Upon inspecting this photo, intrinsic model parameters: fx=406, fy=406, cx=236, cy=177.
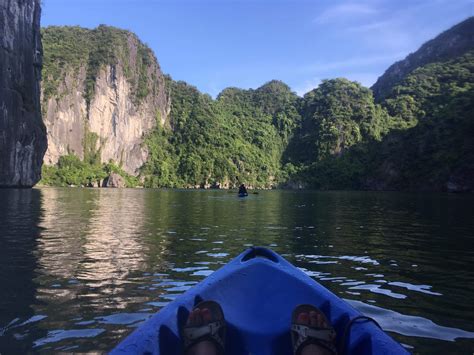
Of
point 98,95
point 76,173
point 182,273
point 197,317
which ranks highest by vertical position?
point 98,95

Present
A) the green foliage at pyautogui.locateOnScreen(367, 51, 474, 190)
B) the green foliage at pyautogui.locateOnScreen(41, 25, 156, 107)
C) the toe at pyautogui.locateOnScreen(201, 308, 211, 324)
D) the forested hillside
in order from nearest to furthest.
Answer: the toe at pyautogui.locateOnScreen(201, 308, 211, 324) → the green foliage at pyautogui.locateOnScreen(367, 51, 474, 190) → the forested hillside → the green foliage at pyautogui.locateOnScreen(41, 25, 156, 107)

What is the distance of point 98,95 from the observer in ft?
462

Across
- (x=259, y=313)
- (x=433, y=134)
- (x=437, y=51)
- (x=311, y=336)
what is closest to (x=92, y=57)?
(x=433, y=134)

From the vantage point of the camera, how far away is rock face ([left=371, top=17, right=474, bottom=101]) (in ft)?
452

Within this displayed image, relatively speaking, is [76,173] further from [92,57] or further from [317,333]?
[317,333]

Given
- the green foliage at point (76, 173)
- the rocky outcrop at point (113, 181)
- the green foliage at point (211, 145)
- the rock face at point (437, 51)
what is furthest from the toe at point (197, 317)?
the rock face at point (437, 51)

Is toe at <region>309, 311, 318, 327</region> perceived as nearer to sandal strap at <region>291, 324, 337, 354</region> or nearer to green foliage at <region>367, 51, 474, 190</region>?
sandal strap at <region>291, 324, 337, 354</region>

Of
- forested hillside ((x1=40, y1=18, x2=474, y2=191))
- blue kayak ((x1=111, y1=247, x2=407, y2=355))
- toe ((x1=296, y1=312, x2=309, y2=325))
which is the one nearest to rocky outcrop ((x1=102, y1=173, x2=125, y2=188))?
A: forested hillside ((x1=40, y1=18, x2=474, y2=191))

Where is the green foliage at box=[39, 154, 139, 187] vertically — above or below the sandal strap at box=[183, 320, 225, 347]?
above

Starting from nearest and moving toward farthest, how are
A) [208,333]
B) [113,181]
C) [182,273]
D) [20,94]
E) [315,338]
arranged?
[315,338] < [208,333] < [182,273] < [20,94] < [113,181]

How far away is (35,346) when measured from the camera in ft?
15.5

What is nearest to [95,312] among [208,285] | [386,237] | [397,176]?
[208,285]

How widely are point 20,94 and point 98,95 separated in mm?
83760

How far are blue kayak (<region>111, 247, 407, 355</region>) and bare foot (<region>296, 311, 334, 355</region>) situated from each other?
0.22 metres
